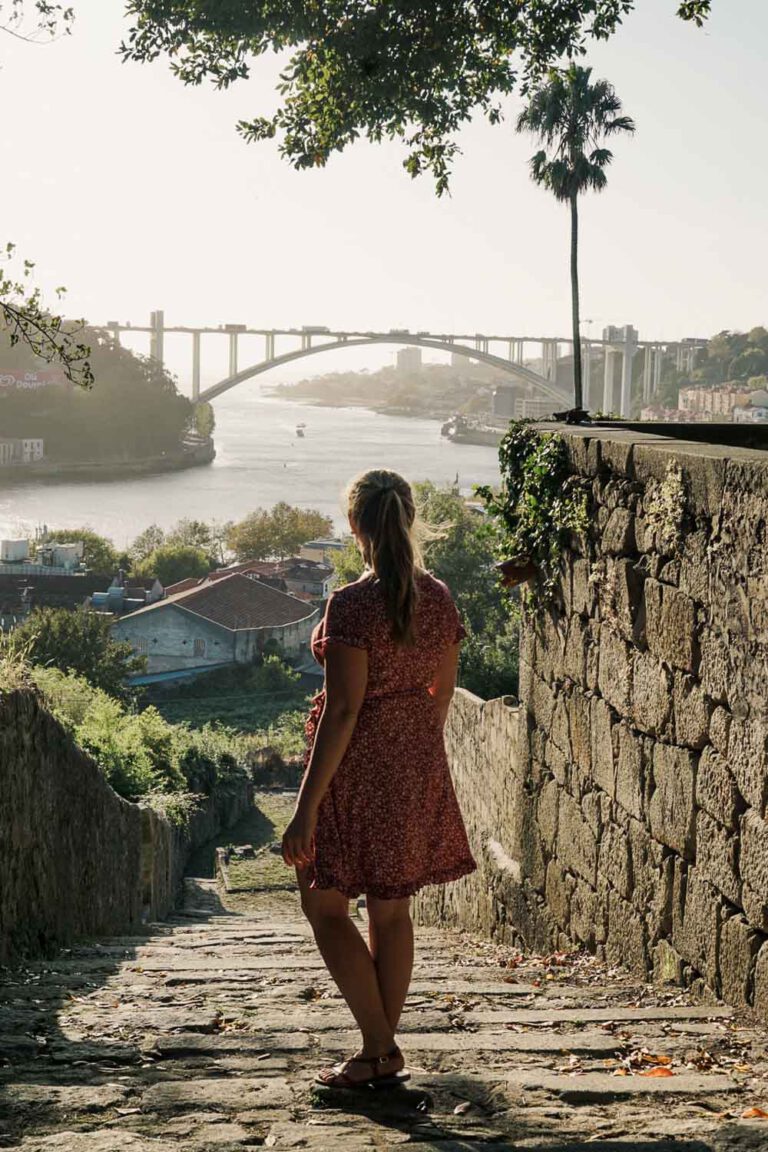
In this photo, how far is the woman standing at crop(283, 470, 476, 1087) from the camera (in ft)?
7.34

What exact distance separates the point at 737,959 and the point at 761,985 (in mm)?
123

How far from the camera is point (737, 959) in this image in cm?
273

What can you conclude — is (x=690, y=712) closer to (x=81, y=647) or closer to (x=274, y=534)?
(x=81, y=647)

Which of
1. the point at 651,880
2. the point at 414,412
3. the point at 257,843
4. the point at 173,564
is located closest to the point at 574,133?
the point at 257,843

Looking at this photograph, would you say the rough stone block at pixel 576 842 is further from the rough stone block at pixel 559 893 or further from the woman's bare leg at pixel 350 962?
the woman's bare leg at pixel 350 962

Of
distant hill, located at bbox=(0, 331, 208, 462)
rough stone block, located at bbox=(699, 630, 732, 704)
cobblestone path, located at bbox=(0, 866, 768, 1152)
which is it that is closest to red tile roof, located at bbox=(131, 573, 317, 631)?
cobblestone path, located at bbox=(0, 866, 768, 1152)

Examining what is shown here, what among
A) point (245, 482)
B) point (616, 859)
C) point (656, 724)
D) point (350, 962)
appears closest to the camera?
point (350, 962)

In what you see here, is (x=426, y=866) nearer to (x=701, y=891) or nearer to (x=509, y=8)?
(x=701, y=891)

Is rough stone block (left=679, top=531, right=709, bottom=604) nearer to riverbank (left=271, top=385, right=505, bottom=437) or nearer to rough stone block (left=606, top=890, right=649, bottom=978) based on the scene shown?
rough stone block (left=606, top=890, right=649, bottom=978)

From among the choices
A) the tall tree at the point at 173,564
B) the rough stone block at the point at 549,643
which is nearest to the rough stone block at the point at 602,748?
the rough stone block at the point at 549,643

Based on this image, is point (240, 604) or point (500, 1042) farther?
point (240, 604)

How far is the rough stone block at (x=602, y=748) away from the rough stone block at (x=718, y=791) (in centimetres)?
66

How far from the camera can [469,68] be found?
6379mm

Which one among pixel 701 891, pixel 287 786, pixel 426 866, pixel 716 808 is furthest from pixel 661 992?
pixel 287 786
